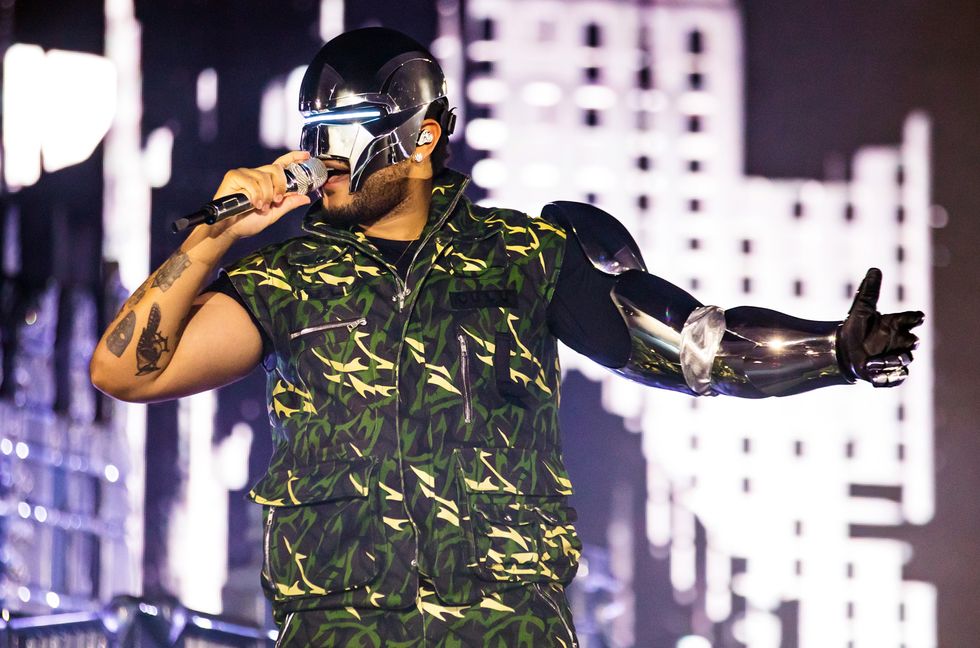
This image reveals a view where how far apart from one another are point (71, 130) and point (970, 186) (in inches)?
108

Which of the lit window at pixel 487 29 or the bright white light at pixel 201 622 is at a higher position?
the lit window at pixel 487 29

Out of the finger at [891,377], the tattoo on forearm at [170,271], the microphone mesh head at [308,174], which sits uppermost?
the microphone mesh head at [308,174]

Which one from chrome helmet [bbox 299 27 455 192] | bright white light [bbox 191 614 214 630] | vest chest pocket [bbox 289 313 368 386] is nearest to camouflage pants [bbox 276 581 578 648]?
vest chest pocket [bbox 289 313 368 386]

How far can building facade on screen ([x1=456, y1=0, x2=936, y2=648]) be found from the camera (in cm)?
344

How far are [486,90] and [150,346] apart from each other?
2.02 m

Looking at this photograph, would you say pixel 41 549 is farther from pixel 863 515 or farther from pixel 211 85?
pixel 863 515

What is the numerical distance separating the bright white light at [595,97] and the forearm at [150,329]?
199cm

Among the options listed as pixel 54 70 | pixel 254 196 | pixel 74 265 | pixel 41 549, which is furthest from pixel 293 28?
pixel 254 196

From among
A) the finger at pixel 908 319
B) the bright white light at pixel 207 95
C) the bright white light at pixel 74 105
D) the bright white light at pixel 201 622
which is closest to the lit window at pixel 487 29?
the bright white light at pixel 207 95

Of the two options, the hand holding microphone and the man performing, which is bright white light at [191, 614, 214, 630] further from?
the hand holding microphone

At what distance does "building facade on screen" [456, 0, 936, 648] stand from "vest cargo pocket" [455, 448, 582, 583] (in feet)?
5.90

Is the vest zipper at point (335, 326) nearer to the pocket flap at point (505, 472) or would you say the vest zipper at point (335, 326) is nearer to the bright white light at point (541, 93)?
the pocket flap at point (505, 472)

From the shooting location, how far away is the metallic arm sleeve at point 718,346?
5.36 ft

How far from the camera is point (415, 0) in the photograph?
3.50m
